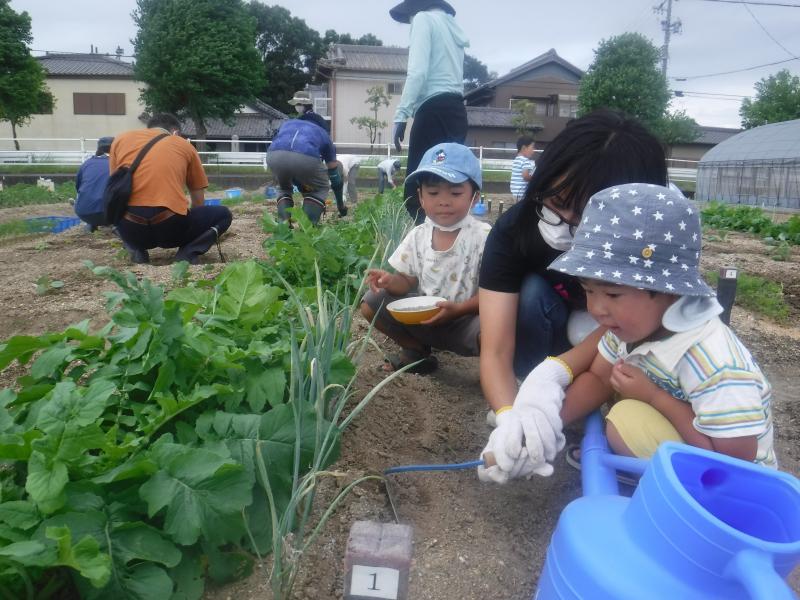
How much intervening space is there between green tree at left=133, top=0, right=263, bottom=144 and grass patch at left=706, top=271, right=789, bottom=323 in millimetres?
21347

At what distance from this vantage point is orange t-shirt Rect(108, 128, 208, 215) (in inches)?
158

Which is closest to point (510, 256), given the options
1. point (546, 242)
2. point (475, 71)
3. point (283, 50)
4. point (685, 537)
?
point (546, 242)

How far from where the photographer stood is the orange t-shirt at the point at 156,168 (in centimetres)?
400

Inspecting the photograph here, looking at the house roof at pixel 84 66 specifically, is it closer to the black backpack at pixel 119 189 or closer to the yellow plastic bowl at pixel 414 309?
the black backpack at pixel 119 189

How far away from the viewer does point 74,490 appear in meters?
1.04

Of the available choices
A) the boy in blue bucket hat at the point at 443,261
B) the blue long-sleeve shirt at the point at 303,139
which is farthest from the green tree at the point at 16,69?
the boy in blue bucket hat at the point at 443,261

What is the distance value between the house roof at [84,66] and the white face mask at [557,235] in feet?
97.6

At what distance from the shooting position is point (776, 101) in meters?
26.8

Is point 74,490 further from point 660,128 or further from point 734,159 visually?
point 660,128

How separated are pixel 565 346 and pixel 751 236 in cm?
652

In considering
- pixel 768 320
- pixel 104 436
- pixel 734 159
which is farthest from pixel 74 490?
pixel 734 159

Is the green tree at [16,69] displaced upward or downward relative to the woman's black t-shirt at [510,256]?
upward

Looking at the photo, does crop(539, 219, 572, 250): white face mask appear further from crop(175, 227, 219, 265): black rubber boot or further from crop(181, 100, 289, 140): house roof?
crop(181, 100, 289, 140): house roof

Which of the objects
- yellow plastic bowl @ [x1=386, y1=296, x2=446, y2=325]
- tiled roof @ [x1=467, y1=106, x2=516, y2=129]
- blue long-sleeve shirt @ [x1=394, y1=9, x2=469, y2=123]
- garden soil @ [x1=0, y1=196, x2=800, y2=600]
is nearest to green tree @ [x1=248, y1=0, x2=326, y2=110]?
tiled roof @ [x1=467, y1=106, x2=516, y2=129]
